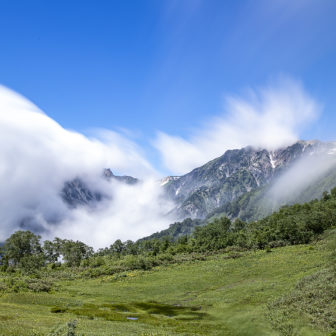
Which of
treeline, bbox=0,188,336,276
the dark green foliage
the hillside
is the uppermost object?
the dark green foliage

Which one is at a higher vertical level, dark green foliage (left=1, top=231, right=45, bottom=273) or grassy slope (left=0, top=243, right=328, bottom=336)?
dark green foliage (left=1, top=231, right=45, bottom=273)

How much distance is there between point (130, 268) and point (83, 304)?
62.0 m

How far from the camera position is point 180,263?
127 meters

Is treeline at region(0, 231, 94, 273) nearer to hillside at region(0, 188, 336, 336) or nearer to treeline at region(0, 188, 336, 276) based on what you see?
treeline at region(0, 188, 336, 276)

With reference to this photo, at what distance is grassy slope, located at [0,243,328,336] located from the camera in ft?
133

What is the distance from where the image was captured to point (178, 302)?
6588 cm

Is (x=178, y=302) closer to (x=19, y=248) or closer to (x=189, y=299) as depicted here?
(x=189, y=299)

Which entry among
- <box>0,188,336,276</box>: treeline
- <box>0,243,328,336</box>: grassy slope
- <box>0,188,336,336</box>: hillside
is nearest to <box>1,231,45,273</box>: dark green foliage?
<box>0,188,336,276</box>: treeline

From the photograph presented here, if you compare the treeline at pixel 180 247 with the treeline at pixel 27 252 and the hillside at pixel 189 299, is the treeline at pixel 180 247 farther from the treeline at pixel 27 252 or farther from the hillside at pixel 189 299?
the hillside at pixel 189 299

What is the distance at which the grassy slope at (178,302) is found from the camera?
133 feet

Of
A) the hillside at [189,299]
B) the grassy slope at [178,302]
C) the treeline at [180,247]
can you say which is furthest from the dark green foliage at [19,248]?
the grassy slope at [178,302]

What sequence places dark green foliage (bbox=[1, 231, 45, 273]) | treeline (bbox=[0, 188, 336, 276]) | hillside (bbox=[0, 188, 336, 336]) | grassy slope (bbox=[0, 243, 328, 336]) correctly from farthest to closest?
dark green foliage (bbox=[1, 231, 45, 273]) → treeline (bbox=[0, 188, 336, 276]) → grassy slope (bbox=[0, 243, 328, 336]) → hillside (bbox=[0, 188, 336, 336])

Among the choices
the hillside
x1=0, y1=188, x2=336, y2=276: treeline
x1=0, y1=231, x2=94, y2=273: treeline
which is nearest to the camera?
the hillside

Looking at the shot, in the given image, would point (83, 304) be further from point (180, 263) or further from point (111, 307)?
point (180, 263)
